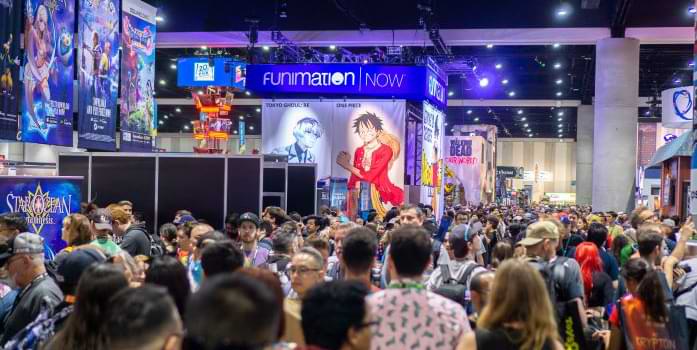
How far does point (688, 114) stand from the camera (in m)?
20.6

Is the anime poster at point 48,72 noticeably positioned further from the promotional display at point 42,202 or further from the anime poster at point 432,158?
the anime poster at point 432,158

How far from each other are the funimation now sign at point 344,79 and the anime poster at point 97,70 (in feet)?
27.3

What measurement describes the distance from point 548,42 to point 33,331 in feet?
65.4

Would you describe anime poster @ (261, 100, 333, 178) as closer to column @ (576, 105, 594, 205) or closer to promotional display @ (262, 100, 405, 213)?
promotional display @ (262, 100, 405, 213)

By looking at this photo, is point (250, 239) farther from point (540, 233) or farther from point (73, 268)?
point (73, 268)

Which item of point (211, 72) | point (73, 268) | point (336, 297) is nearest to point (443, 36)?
point (211, 72)

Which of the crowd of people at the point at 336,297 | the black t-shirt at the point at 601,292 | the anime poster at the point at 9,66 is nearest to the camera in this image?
the crowd of people at the point at 336,297

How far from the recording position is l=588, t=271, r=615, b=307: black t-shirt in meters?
6.41

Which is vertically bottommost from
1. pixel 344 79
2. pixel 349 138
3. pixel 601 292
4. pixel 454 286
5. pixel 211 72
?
pixel 601 292

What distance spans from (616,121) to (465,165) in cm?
1394

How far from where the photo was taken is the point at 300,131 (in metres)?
21.8

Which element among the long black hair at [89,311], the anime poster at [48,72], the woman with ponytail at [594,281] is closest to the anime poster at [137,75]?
the anime poster at [48,72]

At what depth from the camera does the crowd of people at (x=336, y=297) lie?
2.31m

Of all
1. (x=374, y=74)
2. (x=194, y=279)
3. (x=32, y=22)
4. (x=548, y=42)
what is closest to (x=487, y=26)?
(x=548, y=42)
